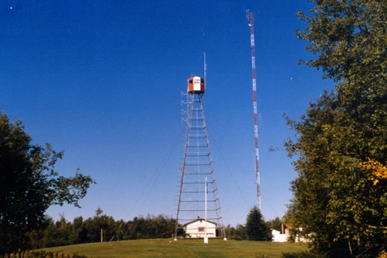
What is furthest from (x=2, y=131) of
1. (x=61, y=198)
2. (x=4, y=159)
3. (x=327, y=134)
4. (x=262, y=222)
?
(x=262, y=222)

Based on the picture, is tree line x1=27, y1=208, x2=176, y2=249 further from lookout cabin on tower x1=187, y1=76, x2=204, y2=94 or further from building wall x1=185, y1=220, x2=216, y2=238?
lookout cabin on tower x1=187, y1=76, x2=204, y2=94

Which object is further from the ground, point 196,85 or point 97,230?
point 196,85

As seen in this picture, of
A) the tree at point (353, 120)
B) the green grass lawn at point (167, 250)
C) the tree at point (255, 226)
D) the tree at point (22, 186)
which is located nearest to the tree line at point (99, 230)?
the tree at point (255, 226)

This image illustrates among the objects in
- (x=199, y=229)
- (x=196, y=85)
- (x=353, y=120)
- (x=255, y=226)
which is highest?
(x=196, y=85)

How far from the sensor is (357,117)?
19.1m

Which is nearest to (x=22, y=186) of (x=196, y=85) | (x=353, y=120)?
(x=353, y=120)

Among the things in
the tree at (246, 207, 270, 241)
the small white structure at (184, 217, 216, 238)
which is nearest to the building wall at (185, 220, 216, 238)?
the small white structure at (184, 217, 216, 238)

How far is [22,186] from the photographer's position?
76.5 feet

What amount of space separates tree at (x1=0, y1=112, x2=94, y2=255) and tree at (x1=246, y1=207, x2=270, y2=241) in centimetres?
6213

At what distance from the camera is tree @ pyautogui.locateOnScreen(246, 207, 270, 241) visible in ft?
270

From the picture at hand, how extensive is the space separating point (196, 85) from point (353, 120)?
1880 inches

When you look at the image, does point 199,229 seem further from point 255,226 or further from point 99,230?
point 99,230

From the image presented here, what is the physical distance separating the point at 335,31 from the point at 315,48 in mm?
1245

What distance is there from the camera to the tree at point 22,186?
23031 millimetres
